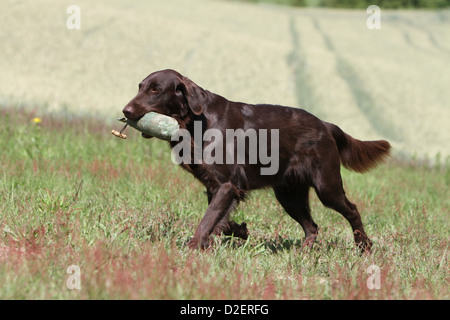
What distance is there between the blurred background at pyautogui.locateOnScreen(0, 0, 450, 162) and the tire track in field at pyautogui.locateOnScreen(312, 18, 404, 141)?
0.13 feet

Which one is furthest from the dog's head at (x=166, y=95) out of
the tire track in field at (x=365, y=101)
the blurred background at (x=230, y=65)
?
the tire track in field at (x=365, y=101)

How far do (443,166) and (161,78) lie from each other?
22.4 feet

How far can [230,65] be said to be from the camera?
16.6 metres

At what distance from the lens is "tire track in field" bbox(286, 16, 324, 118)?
1429 centimetres

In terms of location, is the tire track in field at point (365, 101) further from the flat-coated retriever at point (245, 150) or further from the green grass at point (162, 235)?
the flat-coated retriever at point (245, 150)

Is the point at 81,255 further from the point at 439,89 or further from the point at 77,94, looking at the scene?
the point at 439,89

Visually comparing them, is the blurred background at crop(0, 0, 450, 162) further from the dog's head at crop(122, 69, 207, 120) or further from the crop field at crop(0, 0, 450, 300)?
the dog's head at crop(122, 69, 207, 120)

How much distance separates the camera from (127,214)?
446 centimetres

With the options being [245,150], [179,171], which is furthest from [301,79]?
[245,150]

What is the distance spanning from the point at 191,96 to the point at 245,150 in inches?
22.5

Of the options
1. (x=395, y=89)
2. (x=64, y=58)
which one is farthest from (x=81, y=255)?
(x=395, y=89)

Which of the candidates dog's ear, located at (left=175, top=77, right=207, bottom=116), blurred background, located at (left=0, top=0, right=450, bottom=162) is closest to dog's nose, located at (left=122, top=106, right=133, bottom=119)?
dog's ear, located at (left=175, top=77, right=207, bottom=116)
